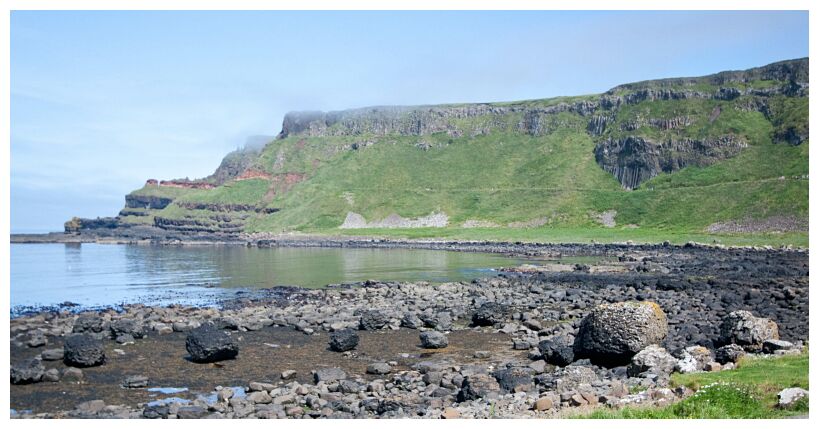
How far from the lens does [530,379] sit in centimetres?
1686

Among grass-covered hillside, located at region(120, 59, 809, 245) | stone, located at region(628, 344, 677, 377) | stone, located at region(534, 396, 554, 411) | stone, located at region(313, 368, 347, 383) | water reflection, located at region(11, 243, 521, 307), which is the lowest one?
water reflection, located at region(11, 243, 521, 307)

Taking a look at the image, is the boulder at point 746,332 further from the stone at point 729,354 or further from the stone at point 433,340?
the stone at point 433,340

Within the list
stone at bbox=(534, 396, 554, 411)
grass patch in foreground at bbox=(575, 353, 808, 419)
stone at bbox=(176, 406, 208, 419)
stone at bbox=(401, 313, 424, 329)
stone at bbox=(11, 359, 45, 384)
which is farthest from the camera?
stone at bbox=(401, 313, 424, 329)

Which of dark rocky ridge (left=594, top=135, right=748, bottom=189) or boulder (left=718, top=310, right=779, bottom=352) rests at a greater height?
dark rocky ridge (left=594, top=135, right=748, bottom=189)

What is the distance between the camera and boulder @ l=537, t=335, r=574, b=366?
63.5 ft

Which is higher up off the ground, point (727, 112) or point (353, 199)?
point (727, 112)

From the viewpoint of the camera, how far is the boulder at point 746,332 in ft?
63.2

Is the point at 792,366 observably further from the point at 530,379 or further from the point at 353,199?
the point at 353,199

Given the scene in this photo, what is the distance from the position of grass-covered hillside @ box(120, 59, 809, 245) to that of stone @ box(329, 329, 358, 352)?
87593mm

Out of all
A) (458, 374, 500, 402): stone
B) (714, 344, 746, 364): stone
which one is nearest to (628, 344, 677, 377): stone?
(714, 344, 746, 364): stone

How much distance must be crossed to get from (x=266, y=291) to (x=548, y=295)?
17366 millimetres

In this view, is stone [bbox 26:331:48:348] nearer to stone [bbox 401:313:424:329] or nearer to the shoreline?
stone [bbox 401:313:424:329]

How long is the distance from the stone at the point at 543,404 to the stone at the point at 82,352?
41.5 ft
